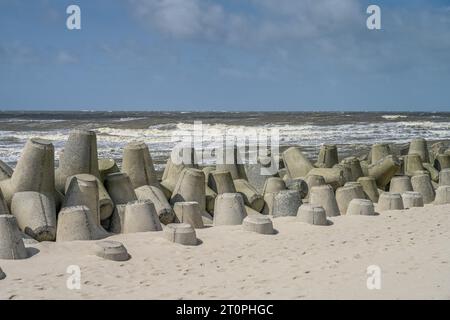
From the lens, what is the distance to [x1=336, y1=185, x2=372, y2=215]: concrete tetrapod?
666 cm

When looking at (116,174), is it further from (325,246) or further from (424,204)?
(424,204)

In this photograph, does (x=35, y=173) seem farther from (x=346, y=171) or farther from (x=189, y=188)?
(x=346, y=171)

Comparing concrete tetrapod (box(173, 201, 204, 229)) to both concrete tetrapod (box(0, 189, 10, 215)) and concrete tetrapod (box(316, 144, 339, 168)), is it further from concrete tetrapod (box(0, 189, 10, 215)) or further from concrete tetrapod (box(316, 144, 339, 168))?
concrete tetrapod (box(316, 144, 339, 168))

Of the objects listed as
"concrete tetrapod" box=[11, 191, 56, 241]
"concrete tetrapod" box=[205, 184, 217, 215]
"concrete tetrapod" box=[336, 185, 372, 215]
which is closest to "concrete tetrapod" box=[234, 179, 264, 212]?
"concrete tetrapod" box=[205, 184, 217, 215]

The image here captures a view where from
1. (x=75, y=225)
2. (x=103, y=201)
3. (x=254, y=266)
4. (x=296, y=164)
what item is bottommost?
(x=254, y=266)

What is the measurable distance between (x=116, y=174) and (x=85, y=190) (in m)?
0.64

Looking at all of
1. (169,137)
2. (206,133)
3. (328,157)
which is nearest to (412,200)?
(328,157)

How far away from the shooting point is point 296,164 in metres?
8.11

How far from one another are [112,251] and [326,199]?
2853 millimetres

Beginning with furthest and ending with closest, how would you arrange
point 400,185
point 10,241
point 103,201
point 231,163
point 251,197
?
point 400,185 → point 231,163 → point 251,197 → point 103,201 → point 10,241

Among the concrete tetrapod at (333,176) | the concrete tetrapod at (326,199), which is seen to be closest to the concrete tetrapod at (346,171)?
the concrete tetrapod at (333,176)
